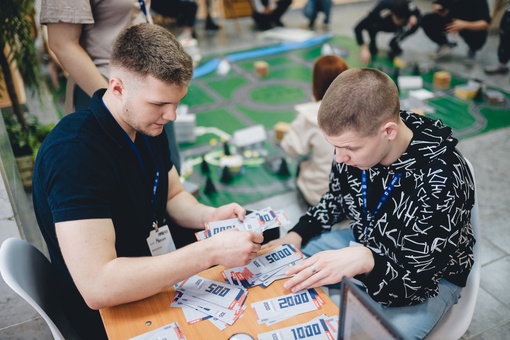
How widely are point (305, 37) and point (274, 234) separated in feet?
19.1

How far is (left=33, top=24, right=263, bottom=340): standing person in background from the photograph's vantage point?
1392 millimetres

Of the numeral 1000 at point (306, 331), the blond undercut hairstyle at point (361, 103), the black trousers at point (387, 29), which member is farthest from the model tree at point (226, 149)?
the black trousers at point (387, 29)

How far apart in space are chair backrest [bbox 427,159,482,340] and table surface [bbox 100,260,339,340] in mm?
583

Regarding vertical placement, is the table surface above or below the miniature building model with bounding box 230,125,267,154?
above

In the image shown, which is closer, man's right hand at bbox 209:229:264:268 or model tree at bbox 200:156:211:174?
man's right hand at bbox 209:229:264:268

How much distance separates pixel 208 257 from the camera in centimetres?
152

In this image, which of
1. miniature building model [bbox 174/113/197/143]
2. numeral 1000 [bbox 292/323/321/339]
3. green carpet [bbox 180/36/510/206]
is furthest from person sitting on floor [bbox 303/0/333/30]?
numeral 1000 [bbox 292/323/321/339]

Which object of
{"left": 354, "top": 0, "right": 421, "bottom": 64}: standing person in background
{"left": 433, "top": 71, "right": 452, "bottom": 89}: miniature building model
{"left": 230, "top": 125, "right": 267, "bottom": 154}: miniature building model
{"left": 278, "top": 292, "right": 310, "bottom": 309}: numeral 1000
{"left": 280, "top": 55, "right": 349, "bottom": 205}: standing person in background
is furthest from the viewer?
{"left": 354, "top": 0, "right": 421, "bottom": 64}: standing person in background

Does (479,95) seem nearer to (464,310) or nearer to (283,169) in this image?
(283,169)

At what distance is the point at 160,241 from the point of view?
6.04 ft

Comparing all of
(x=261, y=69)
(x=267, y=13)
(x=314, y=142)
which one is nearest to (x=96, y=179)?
(x=314, y=142)

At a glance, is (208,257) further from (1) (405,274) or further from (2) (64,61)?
(2) (64,61)

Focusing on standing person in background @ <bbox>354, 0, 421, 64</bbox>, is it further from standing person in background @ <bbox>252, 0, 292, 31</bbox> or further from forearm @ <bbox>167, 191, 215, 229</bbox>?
forearm @ <bbox>167, 191, 215, 229</bbox>

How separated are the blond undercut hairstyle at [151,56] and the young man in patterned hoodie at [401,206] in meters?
0.53
